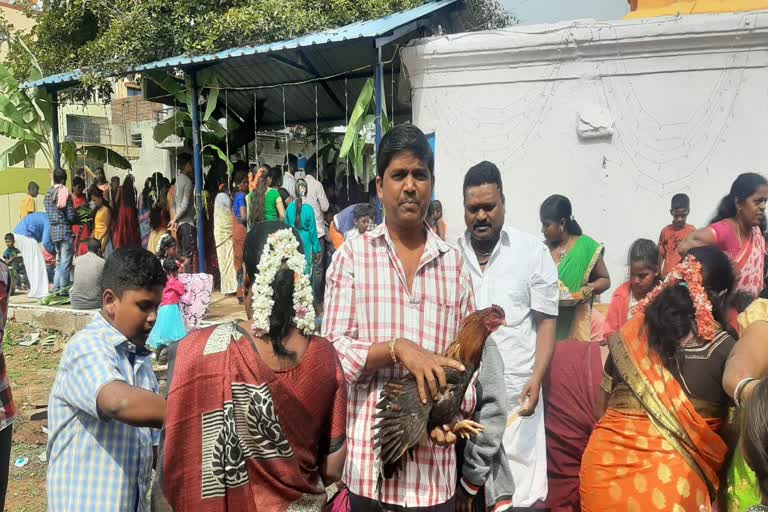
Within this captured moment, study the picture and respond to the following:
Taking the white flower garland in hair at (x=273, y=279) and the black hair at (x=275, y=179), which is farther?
the black hair at (x=275, y=179)

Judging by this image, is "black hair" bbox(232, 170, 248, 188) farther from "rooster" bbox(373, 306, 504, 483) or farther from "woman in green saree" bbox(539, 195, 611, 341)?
"rooster" bbox(373, 306, 504, 483)

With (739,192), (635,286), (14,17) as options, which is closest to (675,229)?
(739,192)

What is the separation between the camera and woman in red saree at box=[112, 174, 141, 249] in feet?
35.1

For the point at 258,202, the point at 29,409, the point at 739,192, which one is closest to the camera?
the point at 739,192

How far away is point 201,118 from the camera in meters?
10.4

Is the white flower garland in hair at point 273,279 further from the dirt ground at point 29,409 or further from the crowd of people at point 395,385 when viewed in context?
the dirt ground at point 29,409

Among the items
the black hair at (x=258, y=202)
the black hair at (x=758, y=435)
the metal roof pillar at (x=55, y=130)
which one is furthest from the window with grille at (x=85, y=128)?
the black hair at (x=758, y=435)

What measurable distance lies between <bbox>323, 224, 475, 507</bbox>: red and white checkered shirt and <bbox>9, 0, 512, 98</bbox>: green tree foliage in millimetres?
7124

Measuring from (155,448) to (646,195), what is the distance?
209 inches

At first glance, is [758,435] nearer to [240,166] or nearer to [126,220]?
[240,166]

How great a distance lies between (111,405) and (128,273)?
463mm

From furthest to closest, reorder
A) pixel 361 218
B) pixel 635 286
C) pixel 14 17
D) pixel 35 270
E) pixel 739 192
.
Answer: pixel 14 17, pixel 35 270, pixel 361 218, pixel 739 192, pixel 635 286

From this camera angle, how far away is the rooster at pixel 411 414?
6.10 feet

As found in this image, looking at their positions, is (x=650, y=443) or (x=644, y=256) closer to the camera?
(x=650, y=443)
